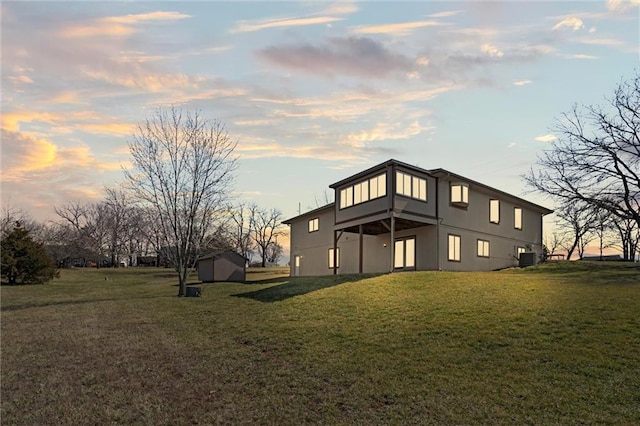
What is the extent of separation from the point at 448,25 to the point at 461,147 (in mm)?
6758

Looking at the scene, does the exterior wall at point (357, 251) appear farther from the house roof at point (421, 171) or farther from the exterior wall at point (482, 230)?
the house roof at point (421, 171)

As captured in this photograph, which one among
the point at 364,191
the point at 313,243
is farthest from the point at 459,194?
the point at 313,243

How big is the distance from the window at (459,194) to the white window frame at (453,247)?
1.75m

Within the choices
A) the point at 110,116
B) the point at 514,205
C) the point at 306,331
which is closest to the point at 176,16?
the point at 110,116

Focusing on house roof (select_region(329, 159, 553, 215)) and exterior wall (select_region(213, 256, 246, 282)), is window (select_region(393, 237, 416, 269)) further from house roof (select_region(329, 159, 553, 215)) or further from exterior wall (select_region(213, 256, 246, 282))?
exterior wall (select_region(213, 256, 246, 282))

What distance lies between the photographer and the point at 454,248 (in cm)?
2497

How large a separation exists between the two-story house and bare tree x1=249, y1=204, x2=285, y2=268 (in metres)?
38.1

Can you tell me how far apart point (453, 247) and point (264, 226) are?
4695cm

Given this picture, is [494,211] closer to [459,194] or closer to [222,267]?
[459,194]

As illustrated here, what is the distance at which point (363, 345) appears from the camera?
33.9 ft

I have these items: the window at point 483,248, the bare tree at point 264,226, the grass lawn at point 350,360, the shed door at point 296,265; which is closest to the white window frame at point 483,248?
the window at point 483,248

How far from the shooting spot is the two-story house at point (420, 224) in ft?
74.3

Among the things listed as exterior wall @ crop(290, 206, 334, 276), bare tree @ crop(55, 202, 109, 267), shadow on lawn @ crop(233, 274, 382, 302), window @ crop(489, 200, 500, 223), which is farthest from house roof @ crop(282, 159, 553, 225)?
bare tree @ crop(55, 202, 109, 267)

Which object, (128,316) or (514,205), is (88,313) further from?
(514,205)
